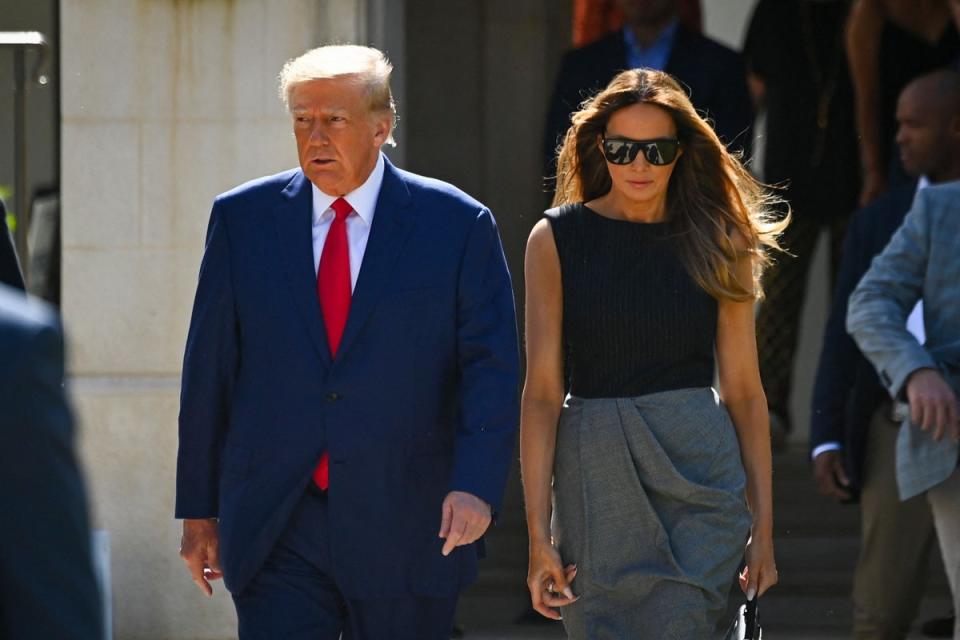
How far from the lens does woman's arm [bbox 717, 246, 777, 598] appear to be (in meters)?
4.82

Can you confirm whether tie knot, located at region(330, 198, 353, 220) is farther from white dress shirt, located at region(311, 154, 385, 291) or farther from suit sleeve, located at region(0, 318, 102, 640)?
suit sleeve, located at region(0, 318, 102, 640)

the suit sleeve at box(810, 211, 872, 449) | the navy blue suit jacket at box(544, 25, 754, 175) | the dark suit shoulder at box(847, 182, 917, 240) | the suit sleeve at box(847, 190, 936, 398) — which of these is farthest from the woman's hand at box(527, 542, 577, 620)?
the navy blue suit jacket at box(544, 25, 754, 175)

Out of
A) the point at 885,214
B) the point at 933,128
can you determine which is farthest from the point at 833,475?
the point at 933,128

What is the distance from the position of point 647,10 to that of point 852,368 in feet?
6.04

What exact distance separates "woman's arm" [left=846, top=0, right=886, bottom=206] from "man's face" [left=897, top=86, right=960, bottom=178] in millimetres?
1876

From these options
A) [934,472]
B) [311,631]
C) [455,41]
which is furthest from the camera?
[455,41]

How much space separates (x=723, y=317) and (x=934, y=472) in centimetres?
114

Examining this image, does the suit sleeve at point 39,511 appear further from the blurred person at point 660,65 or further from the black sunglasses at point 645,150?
the blurred person at point 660,65

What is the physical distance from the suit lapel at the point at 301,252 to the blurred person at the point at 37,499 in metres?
2.61

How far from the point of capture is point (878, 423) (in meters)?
6.31

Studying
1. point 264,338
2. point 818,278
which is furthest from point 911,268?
point 818,278

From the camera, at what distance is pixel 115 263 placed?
7551mm

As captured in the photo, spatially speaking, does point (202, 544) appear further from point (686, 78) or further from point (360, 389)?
point (686, 78)

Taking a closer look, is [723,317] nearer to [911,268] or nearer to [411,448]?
[411,448]
